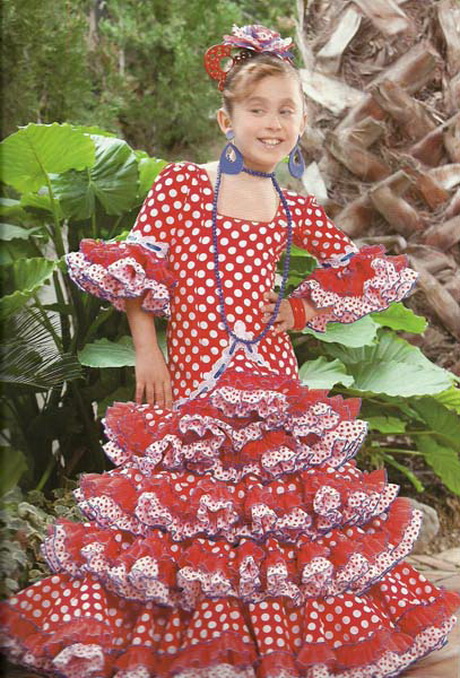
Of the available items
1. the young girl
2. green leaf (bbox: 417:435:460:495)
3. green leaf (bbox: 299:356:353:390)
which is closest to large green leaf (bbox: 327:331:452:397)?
green leaf (bbox: 299:356:353:390)

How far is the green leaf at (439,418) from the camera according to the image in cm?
321

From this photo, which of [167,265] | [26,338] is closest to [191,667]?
[167,265]

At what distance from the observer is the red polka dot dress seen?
1786 millimetres

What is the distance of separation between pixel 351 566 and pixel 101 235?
1.71m

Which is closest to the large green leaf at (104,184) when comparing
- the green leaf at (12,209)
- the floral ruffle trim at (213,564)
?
the green leaf at (12,209)

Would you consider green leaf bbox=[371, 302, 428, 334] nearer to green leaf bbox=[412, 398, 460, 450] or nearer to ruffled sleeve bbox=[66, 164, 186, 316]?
green leaf bbox=[412, 398, 460, 450]

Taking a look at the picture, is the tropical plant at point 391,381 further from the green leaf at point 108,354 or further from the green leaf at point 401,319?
the green leaf at point 108,354

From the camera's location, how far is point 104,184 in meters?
3.02

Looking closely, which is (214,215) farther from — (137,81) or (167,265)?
(137,81)

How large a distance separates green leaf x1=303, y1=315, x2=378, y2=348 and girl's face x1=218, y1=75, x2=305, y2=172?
0.98m

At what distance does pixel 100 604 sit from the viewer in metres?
1.83

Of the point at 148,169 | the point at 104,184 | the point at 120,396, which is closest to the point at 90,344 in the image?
the point at 120,396

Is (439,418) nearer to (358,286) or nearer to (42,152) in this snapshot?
(358,286)

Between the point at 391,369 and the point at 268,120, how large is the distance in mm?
1286
